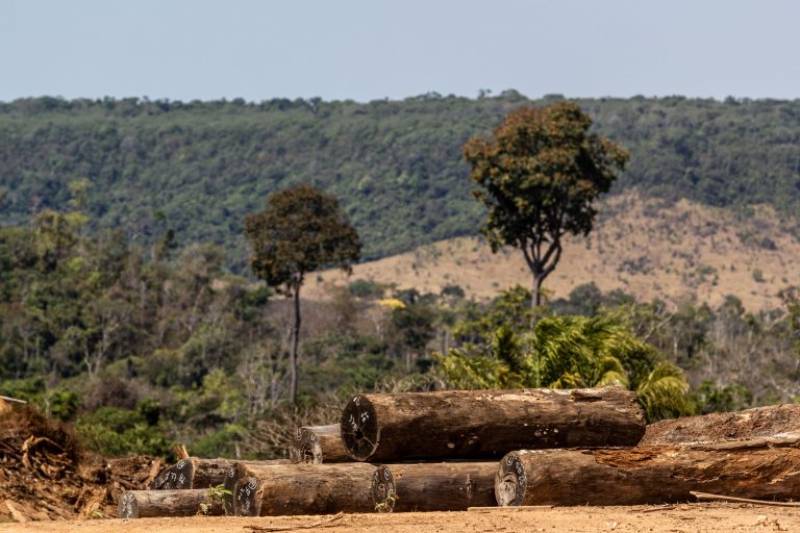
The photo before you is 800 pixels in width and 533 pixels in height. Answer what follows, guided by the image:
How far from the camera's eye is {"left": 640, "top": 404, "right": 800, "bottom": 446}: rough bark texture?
1614cm

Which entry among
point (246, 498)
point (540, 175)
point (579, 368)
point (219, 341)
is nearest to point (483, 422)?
point (246, 498)

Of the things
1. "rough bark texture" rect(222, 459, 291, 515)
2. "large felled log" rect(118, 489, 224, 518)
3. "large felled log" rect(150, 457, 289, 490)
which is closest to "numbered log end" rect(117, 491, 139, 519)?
"large felled log" rect(118, 489, 224, 518)

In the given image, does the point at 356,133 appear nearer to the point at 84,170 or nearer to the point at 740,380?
the point at 84,170

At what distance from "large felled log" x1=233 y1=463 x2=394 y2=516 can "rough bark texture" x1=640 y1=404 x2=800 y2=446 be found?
3.71 meters

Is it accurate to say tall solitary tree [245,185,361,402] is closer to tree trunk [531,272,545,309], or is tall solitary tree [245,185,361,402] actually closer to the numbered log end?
tree trunk [531,272,545,309]

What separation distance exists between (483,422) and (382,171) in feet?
545

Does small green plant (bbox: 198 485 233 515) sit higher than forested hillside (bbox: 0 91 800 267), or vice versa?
forested hillside (bbox: 0 91 800 267)

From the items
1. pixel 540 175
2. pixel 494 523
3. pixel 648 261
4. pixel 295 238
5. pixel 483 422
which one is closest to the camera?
pixel 494 523

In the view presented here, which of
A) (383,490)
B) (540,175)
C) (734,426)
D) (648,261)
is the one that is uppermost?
(540,175)

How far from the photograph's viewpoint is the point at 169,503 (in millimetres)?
15172

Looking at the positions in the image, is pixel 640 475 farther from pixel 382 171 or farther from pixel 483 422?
pixel 382 171

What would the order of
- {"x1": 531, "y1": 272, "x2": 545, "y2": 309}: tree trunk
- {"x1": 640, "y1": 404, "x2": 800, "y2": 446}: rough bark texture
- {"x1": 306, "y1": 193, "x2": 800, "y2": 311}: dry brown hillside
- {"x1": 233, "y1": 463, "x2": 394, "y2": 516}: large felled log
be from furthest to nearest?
{"x1": 306, "y1": 193, "x2": 800, "y2": 311}: dry brown hillside < {"x1": 531, "y1": 272, "x2": 545, "y2": 309}: tree trunk < {"x1": 640, "y1": 404, "x2": 800, "y2": 446}: rough bark texture < {"x1": 233, "y1": 463, "x2": 394, "y2": 516}: large felled log

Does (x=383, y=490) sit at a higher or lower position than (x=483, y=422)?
lower

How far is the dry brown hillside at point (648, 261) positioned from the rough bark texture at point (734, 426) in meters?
105
